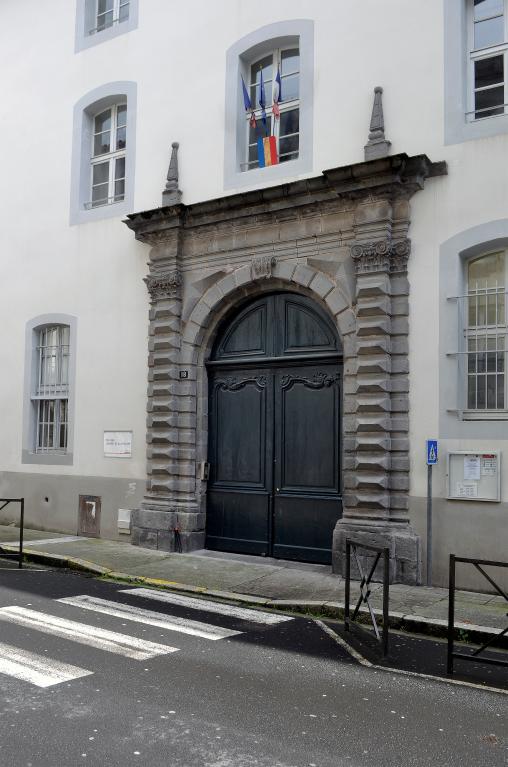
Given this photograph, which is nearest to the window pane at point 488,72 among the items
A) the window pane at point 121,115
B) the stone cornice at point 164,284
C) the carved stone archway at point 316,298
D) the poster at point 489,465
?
the carved stone archway at point 316,298

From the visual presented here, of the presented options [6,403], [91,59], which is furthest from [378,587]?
[91,59]

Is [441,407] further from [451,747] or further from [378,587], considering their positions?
[451,747]

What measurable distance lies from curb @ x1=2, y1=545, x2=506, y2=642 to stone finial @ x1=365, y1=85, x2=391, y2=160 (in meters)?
5.97

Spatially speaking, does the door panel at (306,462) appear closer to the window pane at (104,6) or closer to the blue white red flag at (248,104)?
the blue white red flag at (248,104)

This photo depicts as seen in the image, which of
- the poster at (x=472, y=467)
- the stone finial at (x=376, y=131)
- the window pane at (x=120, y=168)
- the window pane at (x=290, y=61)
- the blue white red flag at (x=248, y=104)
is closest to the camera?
the poster at (x=472, y=467)

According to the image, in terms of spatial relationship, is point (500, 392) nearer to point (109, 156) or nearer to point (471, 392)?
point (471, 392)

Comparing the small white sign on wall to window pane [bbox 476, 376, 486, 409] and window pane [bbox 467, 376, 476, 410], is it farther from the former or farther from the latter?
window pane [bbox 476, 376, 486, 409]

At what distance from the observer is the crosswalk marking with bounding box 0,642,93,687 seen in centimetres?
532

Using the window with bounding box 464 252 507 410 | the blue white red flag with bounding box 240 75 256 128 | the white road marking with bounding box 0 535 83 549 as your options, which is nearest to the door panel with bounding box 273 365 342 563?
the window with bounding box 464 252 507 410

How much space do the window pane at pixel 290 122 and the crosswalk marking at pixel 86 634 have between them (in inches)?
311

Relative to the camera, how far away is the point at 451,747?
4.39 meters

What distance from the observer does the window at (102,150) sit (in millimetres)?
12891

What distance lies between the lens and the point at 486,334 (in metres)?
9.09

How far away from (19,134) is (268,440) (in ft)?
28.1
